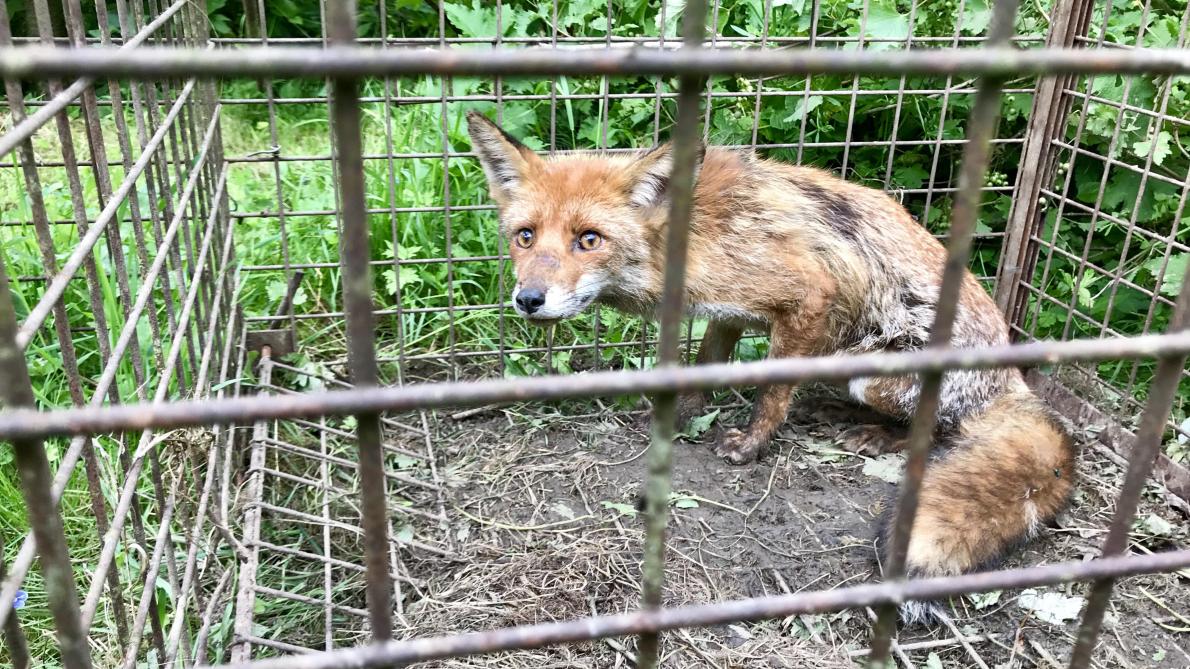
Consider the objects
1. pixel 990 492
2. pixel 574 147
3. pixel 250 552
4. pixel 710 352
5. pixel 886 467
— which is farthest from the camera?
pixel 574 147

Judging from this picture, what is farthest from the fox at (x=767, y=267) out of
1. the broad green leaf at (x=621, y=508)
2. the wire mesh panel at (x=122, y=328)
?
the wire mesh panel at (x=122, y=328)

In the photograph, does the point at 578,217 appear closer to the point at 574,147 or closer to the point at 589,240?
the point at 589,240

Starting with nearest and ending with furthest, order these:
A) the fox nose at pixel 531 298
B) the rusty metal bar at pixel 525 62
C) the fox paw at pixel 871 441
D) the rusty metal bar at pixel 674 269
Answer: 1. the rusty metal bar at pixel 525 62
2. the rusty metal bar at pixel 674 269
3. the fox nose at pixel 531 298
4. the fox paw at pixel 871 441

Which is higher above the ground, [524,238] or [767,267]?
[524,238]

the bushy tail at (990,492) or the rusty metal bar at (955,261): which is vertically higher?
the rusty metal bar at (955,261)

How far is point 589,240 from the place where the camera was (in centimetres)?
347

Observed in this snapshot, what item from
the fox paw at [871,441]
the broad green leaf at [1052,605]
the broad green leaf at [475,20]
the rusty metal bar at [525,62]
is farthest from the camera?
the broad green leaf at [475,20]

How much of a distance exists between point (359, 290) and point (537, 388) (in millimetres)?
189

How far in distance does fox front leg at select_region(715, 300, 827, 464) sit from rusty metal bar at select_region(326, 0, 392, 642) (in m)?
2.89

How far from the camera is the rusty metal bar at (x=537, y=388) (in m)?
0.75

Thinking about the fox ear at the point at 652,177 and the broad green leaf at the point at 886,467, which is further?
the broad green leaf at the point at 886,467

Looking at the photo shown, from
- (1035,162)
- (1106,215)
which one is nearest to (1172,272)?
(1106,215)

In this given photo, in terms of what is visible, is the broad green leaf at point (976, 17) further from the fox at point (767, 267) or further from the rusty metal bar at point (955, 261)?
the rusty metal bar at point (955, 261)

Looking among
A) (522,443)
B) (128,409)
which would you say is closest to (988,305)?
(522,443)
